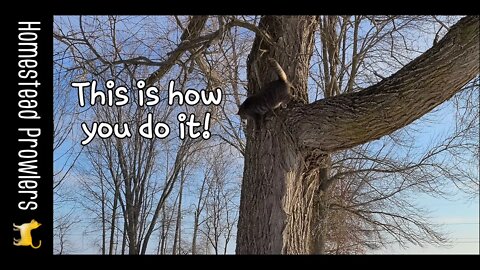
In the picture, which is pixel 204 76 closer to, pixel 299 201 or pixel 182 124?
pixel 182 124

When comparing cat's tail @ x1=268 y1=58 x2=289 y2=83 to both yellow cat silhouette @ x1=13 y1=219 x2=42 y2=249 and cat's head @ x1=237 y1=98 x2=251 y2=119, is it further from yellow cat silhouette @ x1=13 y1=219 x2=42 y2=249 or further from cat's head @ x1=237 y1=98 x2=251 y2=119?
yellow cat silhouette @ x1=13 y1=219 x2=42 y2=249

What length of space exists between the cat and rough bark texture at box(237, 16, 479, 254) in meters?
0.14

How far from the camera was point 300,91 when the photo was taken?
175 inches

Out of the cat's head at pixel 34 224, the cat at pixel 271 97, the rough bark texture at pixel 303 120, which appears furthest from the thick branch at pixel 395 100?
the cat's head at pixel 34 224

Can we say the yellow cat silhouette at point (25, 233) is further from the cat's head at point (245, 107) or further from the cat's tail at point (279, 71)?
the cat's tail at point (279, 71)

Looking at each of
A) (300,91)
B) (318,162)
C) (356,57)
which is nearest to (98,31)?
→ (300,91)

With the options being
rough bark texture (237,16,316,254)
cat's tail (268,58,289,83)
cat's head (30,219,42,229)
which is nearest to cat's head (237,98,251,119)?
rough bark texture (237,16,316,254)

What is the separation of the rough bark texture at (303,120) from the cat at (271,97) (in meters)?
0.14

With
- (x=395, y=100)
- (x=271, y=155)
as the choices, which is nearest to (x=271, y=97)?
(x=271, y=155)

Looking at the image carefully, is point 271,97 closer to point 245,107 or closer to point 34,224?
point 245,107

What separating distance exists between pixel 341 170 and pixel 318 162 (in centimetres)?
460

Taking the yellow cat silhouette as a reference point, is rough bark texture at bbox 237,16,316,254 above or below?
above

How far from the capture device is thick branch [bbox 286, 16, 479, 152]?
3.57m
